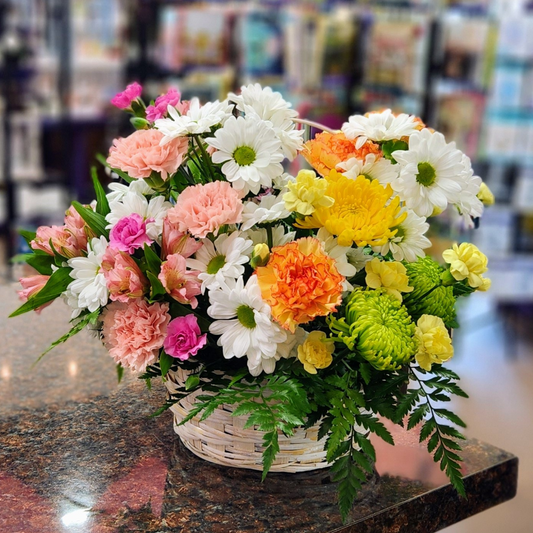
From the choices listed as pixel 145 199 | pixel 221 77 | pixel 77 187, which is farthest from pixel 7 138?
pixel 145 199

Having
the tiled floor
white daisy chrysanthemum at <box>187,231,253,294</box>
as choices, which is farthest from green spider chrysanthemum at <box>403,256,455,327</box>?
the tiled floor

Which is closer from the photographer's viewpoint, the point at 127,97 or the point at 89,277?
the point at 89,277

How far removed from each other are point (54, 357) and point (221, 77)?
2.93 metres

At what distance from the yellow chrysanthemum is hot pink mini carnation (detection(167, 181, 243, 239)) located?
0.09 metres

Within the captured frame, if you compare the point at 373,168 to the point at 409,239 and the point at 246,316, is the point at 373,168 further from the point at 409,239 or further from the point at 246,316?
the point at 246,316

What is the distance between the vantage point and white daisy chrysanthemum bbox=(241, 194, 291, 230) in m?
0.97

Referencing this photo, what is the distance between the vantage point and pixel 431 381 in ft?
3.34

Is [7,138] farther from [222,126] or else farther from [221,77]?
[222,126]

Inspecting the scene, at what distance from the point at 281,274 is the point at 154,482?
0.37 metres

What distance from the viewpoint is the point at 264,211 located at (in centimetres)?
97

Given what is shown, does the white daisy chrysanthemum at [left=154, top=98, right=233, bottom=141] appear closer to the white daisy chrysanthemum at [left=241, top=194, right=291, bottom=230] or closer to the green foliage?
the white daisy chrysanthemum at [left=241, top=194, right=291, bottom=230]

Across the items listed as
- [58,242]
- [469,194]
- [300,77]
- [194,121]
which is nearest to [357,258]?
[469,194]

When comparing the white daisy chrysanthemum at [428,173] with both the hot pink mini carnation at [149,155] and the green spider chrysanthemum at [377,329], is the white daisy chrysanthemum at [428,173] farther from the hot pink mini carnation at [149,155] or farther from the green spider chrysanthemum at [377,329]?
the hot pink mini carnation at [149,155]

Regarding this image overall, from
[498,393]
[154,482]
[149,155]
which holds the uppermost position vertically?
[149,155]
